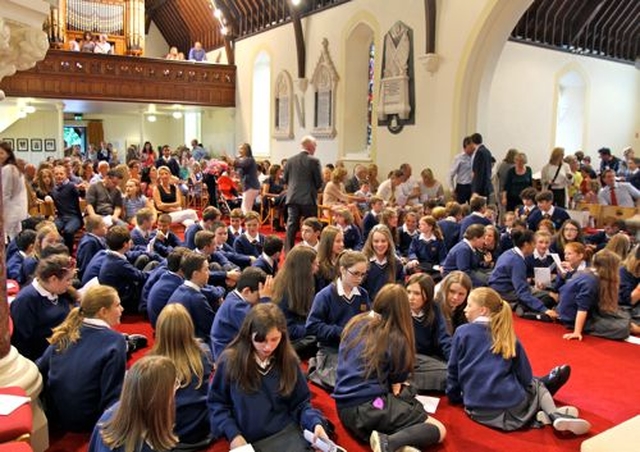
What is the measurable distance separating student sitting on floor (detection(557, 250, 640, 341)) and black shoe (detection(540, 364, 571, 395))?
1.41 meters

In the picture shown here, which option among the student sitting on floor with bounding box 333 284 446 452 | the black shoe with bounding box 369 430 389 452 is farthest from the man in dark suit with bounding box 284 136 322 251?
the black shoe with bounding box 369 430 389 452

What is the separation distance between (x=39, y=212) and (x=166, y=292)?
15.9ft

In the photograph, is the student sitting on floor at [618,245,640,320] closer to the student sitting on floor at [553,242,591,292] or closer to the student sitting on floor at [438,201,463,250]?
the student sitting on floor at [553,242,591,292]

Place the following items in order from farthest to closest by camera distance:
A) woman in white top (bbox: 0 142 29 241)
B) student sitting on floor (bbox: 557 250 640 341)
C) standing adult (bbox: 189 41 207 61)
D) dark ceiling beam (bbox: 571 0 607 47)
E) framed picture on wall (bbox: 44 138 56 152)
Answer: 1. framed picture on wall (bbox: 44 138 56 152)
2. standing adult (bbox: 189 41 207 61)
3. dark ceiling beam (bbox: 571 0 607 47)
4. woman in white top (bbox: 0 142 29 241)
5. student sitting on floor (bbox: 557 250 640 341)

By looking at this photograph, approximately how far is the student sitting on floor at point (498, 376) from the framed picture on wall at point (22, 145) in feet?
58.6

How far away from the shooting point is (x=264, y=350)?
271cm

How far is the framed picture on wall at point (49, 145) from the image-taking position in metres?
18.7

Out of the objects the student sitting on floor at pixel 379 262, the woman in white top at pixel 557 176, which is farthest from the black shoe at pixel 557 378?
the woman in white top at pixel 557 176

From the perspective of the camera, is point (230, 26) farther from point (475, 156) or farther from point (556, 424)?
point (556, 424)

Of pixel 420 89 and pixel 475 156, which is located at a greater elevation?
pixel 420 89

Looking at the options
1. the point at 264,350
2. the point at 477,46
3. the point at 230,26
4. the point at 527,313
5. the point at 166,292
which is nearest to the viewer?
the point at 264,350

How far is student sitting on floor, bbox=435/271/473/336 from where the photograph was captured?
4.06m

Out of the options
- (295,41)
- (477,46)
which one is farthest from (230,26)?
(477,46)

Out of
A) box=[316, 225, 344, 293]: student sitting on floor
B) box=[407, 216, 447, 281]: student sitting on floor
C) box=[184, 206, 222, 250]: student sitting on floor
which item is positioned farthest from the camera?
box=[407, 216, 447, 281]: student sitting on floor
